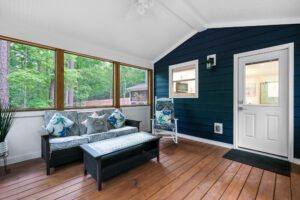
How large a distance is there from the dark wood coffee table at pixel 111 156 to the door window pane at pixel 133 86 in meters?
2.00

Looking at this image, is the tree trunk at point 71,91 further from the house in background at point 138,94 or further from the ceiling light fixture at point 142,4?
the ceiling light fixture at point 142,4

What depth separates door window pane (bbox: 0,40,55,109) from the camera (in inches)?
98.2

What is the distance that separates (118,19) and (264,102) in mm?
3325

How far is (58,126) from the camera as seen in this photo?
2525 millimetres

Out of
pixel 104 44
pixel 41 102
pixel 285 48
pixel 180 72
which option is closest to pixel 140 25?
pixel 104 44

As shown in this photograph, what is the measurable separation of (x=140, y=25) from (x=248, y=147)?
3.52 m

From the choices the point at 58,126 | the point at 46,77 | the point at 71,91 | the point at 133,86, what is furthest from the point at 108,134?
the point at 133,86

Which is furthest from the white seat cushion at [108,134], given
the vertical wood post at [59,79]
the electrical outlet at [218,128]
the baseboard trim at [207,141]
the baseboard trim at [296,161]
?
the baseboard trim at [296,161]

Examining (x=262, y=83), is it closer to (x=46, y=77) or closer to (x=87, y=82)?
(x=87, y=82)

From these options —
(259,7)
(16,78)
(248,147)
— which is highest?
(259,7)

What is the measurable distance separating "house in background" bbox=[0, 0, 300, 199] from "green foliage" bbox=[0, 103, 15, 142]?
4.6 inches

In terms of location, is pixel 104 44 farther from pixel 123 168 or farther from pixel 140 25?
pixel 123 168

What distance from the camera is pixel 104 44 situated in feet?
11.8

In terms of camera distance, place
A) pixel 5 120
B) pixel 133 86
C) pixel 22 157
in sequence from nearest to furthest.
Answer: pixel 5 120, pixel 22 157, pixel 133 86
